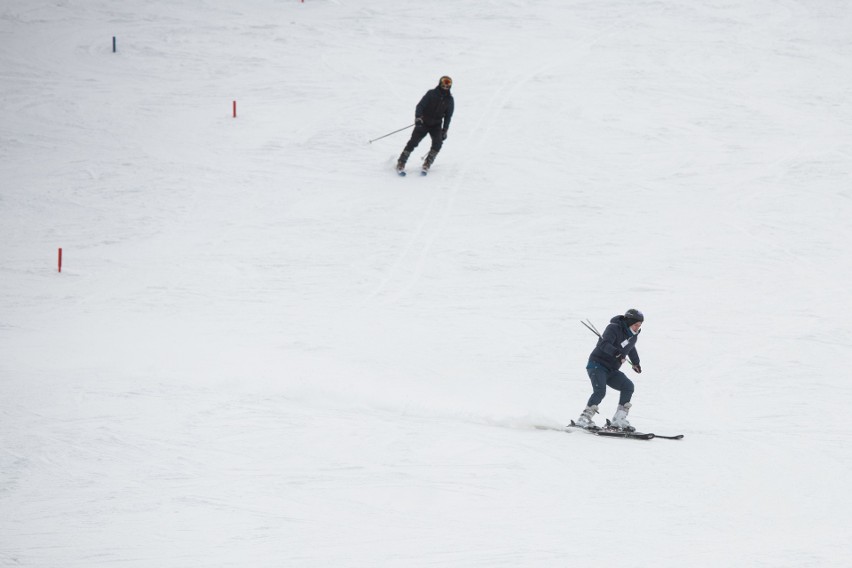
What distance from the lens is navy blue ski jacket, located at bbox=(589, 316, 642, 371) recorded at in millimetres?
8280

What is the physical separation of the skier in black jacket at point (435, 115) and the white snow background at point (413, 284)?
2.81ft

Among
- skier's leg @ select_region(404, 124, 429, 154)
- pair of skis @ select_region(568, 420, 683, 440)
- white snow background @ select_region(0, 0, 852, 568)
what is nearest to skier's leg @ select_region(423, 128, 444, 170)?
skier's leg @ select_region(404, 124, 429, 154)

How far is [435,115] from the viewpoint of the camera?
14.6 metres

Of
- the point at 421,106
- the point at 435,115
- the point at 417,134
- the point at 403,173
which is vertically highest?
the point at 421,106

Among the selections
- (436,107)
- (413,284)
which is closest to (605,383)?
(413,284)

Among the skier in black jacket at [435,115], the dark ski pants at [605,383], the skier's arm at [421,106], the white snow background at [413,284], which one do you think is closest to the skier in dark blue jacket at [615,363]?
the dark ski pants at [605,383]

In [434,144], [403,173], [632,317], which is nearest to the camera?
[632,317]

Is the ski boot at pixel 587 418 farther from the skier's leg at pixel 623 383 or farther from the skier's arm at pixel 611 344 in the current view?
the skier's arm at pixel 611 344

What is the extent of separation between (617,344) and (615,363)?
0.21m

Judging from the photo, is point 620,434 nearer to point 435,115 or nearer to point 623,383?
point 623,383

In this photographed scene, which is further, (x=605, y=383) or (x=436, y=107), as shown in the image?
(x=436, y=107)

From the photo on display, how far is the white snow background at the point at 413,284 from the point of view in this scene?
244 inches

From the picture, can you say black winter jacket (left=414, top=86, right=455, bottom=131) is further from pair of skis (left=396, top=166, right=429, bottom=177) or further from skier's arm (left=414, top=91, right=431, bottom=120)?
pair of skis (left=396, top=166, right=429, bottom=177)

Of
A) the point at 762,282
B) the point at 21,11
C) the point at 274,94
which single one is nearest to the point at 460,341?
the point at 762,282
